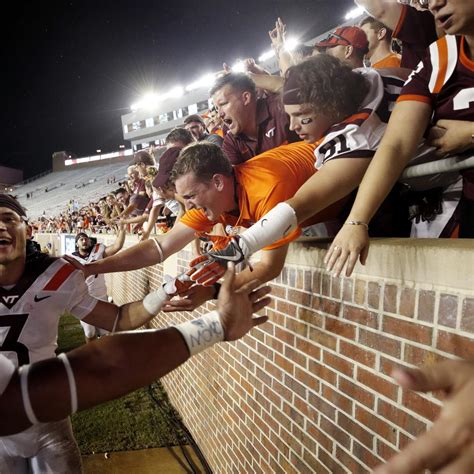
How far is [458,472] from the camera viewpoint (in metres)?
0.72

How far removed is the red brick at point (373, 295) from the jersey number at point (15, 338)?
223cm

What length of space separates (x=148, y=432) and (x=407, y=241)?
465 centimetres

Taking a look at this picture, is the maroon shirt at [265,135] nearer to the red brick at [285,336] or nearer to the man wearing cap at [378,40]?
the man wearing cap at [378,40]

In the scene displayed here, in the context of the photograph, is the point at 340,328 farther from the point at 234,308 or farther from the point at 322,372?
the point at 234,308

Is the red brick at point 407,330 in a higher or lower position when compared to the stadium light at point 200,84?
lower

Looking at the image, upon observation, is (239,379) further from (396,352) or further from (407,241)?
(407,241)

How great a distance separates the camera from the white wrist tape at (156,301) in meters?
2.59

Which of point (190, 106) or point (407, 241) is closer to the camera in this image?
point (407, 241)

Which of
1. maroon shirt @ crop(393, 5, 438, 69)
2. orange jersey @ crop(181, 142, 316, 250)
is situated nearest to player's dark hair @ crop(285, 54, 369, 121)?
orange jersey @ crop(181, 142, 316, 250)

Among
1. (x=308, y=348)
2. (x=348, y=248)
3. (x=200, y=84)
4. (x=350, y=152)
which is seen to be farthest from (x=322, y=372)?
(x=200, y=84)

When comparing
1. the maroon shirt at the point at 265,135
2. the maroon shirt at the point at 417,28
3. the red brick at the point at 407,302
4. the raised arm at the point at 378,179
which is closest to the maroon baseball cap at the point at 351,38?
the maroon shirt at the point at 265,135

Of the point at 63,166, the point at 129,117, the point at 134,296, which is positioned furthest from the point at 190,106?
the point at 134,296

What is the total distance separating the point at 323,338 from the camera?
7.18 ft

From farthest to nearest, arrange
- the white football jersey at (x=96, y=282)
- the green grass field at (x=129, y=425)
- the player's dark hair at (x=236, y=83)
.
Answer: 1. the white football jersey at (x=96, y=282)
2. the green grass field at (x=129, y=425)
3. the player's dark hair at (x=236, y=83)
